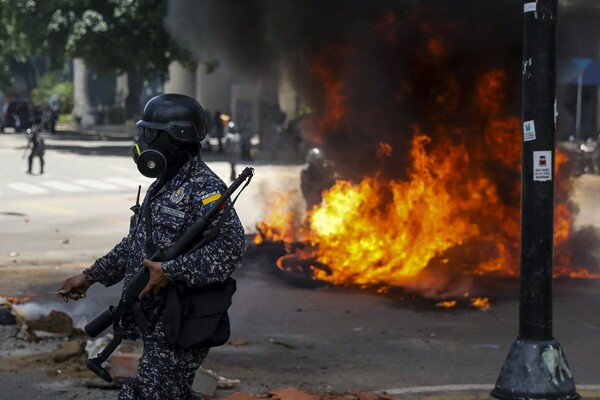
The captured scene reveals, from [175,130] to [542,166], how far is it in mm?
2411

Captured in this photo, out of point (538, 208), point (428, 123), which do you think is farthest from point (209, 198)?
point (428, 123)

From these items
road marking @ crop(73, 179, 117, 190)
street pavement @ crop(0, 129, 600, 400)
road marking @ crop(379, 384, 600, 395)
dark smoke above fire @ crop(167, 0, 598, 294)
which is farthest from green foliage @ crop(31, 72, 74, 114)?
road marking @ crop(379, 384, 600, 395)

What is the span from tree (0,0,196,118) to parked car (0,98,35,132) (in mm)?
10211

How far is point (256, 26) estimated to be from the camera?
1430cm

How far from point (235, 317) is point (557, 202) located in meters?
5.38

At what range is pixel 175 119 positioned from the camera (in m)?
4.27

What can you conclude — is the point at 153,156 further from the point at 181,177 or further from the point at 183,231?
the point at 183,231

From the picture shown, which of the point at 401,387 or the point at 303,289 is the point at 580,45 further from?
the point at 401,387

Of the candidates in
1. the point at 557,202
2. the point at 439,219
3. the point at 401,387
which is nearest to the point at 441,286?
the point at 439,219

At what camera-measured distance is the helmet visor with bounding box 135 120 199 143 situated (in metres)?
4.25

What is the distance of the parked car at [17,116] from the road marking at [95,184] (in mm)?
27352

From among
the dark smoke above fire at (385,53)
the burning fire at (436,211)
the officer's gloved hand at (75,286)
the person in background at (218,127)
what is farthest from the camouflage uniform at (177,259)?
the person in background at (218,127)

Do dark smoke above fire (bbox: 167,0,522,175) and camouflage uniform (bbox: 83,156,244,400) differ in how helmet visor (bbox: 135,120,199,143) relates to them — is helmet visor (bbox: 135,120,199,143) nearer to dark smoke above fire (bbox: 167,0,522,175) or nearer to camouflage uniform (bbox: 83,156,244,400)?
camouflage uniform (bbox: 83,156,244,400)

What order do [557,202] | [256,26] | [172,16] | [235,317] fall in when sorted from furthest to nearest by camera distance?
[172,16]
[256,26]
[557,202]
[235,317]
